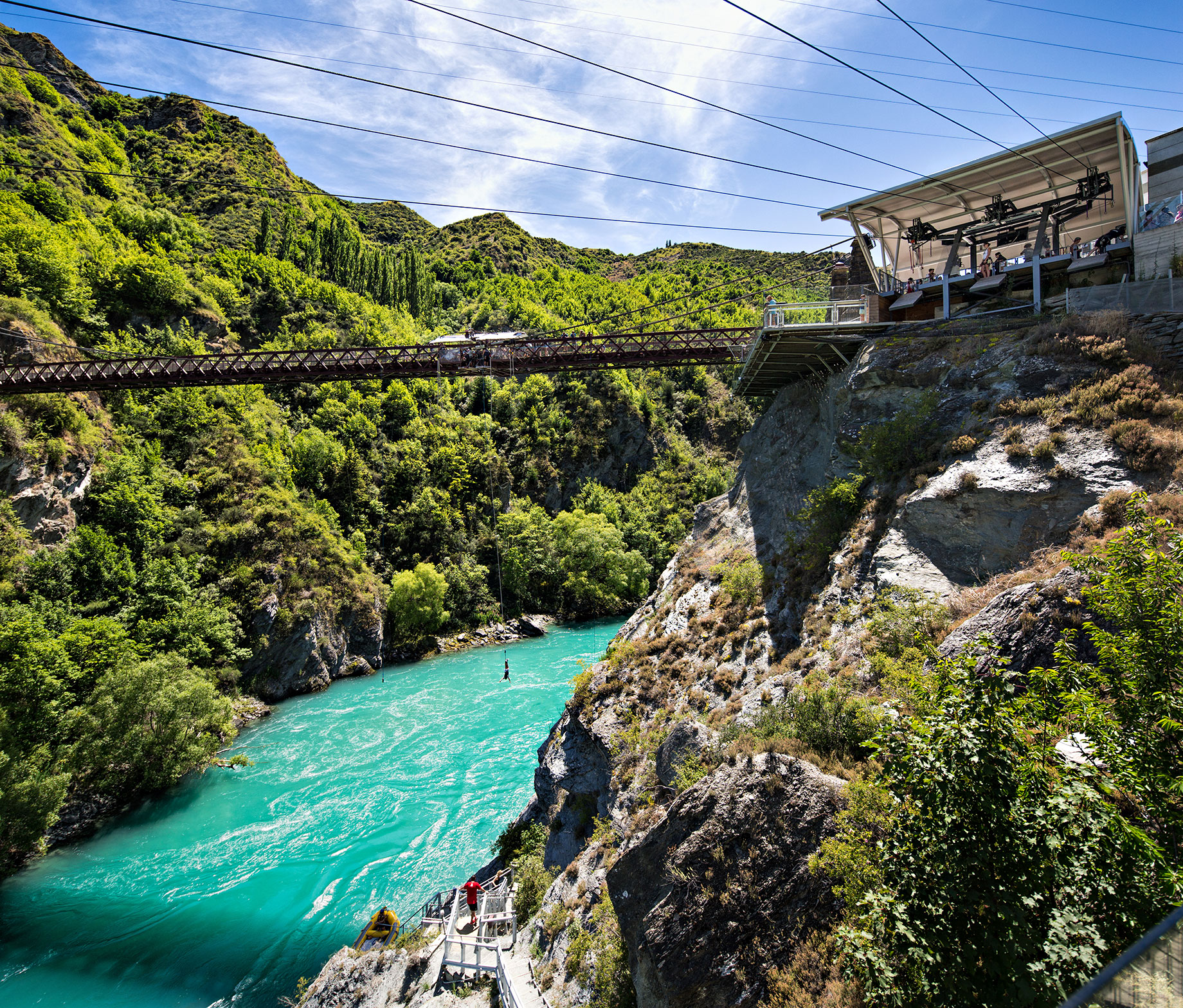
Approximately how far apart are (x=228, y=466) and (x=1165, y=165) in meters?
44.6

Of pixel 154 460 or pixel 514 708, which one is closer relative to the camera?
pixel 514 708

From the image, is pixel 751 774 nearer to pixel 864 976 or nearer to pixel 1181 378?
pixel 864 976

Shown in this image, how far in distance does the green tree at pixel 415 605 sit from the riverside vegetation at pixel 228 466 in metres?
0.18

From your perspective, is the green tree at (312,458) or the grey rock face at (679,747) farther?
the green tree at (312,458)

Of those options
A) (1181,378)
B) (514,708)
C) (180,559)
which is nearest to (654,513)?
(514,708)

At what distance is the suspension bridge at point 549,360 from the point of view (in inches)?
632

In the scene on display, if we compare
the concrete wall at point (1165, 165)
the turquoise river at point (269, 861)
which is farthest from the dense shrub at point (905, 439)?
the turquoise river at point (269, 861)

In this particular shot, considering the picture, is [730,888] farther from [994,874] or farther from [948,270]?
[948,270]

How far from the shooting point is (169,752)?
2227cm

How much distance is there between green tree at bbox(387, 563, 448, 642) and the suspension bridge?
870 inches

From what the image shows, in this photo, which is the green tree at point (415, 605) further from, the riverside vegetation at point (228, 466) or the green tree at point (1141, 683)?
the green tree at point (1141, 683)

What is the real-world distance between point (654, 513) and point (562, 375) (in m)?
19.2

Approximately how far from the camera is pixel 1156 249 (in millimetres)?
12859

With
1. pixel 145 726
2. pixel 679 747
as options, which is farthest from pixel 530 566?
pixel 679 747
